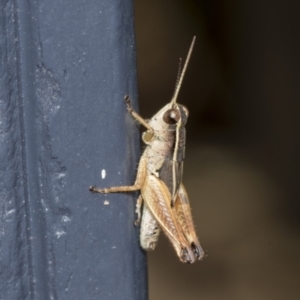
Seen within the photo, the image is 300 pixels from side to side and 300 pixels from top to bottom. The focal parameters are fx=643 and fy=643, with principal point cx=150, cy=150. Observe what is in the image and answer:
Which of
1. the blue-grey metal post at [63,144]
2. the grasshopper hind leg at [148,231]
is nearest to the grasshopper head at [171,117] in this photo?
the grasshopper hind leg at [148,231]

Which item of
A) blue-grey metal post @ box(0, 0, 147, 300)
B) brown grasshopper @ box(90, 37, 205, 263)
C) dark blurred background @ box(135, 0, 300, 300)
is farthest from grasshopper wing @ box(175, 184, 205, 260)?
dark blurred background @ box(135, 0, 300, 300)

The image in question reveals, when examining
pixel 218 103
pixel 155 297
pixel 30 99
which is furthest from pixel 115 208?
pixel 218 103

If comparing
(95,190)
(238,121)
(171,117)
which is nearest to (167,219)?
(171,117)

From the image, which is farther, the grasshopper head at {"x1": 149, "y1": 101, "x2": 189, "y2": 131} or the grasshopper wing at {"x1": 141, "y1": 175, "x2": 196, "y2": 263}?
the grasshopper head at {"x1": 149, "y1": 101, "x2": 189, "y2": 131}

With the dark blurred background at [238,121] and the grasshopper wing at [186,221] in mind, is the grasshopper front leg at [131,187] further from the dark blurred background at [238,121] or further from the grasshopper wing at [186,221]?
the dark blurred background at [238,121]

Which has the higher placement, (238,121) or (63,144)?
(63,144)

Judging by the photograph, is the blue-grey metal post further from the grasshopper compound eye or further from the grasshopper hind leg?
the grasshopper compound eye

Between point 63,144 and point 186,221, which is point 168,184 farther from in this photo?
point 63,144
